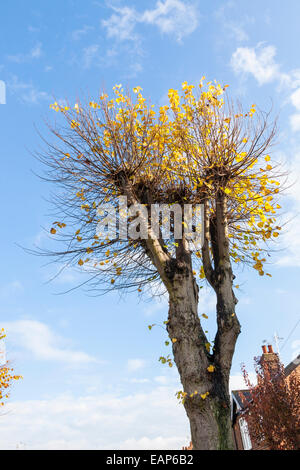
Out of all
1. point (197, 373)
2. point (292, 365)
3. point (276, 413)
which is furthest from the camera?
point (292, 365)

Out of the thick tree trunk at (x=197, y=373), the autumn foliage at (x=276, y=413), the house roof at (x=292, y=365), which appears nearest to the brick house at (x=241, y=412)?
the house roof at (x=292, y=365)

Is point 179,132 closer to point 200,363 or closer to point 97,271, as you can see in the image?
point 97,271

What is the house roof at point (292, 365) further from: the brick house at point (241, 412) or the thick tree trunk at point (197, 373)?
the thick tree trunk at point (197, 373)

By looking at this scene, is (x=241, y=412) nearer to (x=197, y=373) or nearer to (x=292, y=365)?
(x=292, y=365)

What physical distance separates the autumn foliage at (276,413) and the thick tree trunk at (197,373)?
6932mm

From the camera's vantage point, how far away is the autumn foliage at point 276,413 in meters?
12.4

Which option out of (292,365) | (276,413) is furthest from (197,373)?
(292,365)

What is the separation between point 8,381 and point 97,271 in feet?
45.7

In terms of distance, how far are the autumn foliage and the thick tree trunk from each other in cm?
693

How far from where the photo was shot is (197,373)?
7012mm

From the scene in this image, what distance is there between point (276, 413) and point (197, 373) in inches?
296
